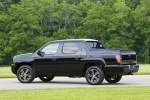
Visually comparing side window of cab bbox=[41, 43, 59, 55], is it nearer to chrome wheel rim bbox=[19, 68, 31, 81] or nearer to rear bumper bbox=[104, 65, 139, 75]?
chrome wheel rim bbox=[19, 68, 31, 81]

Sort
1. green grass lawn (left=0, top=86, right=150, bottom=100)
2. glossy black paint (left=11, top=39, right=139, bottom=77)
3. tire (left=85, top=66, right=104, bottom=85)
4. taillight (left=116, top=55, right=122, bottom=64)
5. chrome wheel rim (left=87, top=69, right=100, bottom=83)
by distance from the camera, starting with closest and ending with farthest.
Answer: green grass lawn (left=0, top=86, right=150, bottom=100) < taillight (left=116, top=55, right=122, bottom=64) < glossy black paint (left=11, top=39, right=139, bottom=77) < tire (left=85, top=66, right=104, bottom=85) < chrome wheel rim (left=87, top=69, right=100, bottom=83)

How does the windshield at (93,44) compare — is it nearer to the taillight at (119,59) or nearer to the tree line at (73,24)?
the taillight at (119,59)

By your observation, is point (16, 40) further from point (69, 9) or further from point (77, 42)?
point (77, 42)

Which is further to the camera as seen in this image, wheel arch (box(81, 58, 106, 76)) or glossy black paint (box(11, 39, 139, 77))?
wheel arch (box(81, 58, 106, 76))

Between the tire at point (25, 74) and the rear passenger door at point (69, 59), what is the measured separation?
1.27 m

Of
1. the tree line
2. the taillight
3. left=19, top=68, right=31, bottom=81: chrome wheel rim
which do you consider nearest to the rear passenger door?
left=19, top=68, right=31, bottom=81: chrome wheel rim

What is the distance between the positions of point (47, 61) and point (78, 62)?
1373 millimetres

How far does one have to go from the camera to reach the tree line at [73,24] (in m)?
78.1

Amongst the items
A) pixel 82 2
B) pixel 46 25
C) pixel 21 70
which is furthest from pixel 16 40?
pixel 21 70

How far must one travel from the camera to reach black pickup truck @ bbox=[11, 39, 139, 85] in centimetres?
1609

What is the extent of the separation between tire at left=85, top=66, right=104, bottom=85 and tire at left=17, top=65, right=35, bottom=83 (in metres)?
2.52

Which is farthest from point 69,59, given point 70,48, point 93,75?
point 93,75

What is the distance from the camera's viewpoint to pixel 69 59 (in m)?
16.9

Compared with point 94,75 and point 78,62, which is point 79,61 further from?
point 94,75
